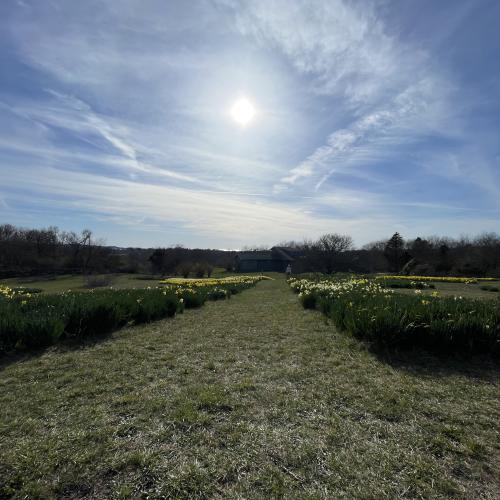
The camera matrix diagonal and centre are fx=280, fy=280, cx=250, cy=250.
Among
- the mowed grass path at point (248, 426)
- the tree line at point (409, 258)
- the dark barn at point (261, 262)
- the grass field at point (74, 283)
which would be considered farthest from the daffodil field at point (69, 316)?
the dark barn at point (261, 262)

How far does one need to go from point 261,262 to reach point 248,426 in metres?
57.2

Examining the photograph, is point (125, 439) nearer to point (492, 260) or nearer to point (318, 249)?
point (492, 260)

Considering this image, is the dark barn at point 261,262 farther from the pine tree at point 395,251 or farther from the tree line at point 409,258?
the pine tree at point 395,251

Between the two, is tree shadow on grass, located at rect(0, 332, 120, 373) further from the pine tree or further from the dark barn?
the dark barn

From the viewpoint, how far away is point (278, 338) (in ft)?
19.3

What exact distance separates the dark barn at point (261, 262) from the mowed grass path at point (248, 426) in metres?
54.8

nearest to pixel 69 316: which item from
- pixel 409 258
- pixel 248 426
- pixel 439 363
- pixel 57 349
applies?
pixel 57 349

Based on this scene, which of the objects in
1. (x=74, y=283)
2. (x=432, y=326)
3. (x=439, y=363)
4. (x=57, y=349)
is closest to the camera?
(x=439, y=363)

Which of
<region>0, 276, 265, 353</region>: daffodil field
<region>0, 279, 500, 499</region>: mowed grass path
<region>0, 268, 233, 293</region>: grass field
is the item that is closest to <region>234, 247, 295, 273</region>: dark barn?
<region>0, 268, 233, 293</region>: grass field

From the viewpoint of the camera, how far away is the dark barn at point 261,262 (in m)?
59.7

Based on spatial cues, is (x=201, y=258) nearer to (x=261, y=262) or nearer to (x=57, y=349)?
(x=261, y=262)

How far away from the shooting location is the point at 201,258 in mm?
49156

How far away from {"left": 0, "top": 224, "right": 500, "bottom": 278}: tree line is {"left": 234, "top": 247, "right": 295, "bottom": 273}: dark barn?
580cm

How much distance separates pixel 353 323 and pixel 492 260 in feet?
117
